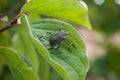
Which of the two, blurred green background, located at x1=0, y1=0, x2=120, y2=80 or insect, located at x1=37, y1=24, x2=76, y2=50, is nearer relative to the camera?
insect, located at x1=37, y1=24, x2=76, y2=50

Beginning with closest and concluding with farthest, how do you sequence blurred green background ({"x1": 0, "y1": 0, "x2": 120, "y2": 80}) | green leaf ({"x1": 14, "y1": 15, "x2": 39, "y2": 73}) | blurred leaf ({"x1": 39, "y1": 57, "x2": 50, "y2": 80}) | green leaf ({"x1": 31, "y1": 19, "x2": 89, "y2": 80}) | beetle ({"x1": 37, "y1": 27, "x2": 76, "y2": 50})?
1. green leaf ({"x1": 31, "y1": 19, "x2": 89, "y2": 80})
2. beetle ({"x1": 37, "y1": 27, "x2": 76, "y2": 50})
3. green leaf ({"x1": 14, "y1": 15, "x2": 39, "y2": 73})
4. blurred leaf ({"x1": 39, "y1": 57, "x2": 50, "y2": 80})
5. blurred green background ({"x1": 0, "y1": 0, "x2": 120, "y2": 80})

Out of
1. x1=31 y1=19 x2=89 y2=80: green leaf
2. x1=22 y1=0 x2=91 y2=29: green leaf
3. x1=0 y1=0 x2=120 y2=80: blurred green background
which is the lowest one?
x1=31 y1=19 x2=89 y2=80: green leaf

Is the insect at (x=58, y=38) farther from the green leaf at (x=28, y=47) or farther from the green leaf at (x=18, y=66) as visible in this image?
the green leaf at (x=28, y=47)

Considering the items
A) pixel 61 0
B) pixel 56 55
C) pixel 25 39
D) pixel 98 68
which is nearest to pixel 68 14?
pixel 61 0

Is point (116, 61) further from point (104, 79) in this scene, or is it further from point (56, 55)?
point (56, 55)

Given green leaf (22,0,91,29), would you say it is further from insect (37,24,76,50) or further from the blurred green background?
the blurred green background

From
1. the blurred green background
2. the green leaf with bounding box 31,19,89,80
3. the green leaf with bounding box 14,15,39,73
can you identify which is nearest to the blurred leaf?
the green leaf with bounding box 14,15,39,73
